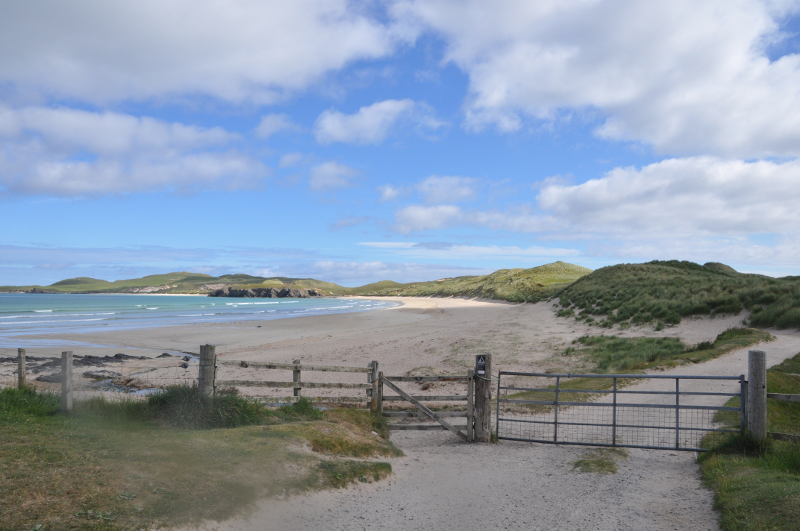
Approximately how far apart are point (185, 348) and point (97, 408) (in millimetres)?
21439

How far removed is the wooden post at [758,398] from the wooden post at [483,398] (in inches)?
178

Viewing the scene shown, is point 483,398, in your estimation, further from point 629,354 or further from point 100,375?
point 100,375

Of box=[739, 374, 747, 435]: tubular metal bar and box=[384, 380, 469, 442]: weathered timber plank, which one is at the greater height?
box=[739, 374, 747, 435]: tubular metal bar

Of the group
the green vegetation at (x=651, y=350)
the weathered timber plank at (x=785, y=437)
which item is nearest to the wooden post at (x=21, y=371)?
the weathered timber plank at (x=785, y=437)

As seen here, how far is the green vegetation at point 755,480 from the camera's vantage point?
5902 millimetres

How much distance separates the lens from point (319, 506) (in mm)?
6688

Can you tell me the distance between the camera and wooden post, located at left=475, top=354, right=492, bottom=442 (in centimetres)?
1041

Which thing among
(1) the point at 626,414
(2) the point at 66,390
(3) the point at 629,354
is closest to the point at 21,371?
(2) the point at 66,390

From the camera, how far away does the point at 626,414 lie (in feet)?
42.4

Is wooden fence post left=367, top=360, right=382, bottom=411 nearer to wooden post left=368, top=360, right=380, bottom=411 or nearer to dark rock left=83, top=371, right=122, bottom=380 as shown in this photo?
wooden post left=368, top=360, right=380, bottom=411

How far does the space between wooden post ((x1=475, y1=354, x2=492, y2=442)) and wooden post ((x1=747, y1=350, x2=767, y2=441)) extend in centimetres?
452

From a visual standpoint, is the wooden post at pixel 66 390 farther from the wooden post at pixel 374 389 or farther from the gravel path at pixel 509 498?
the wooden post at pixel 374 389

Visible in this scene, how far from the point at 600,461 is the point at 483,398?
2.47 m

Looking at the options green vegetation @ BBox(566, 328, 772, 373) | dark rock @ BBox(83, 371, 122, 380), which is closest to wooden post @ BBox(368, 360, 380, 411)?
green vegetation @ BBox(566, 328, 772, 373)
